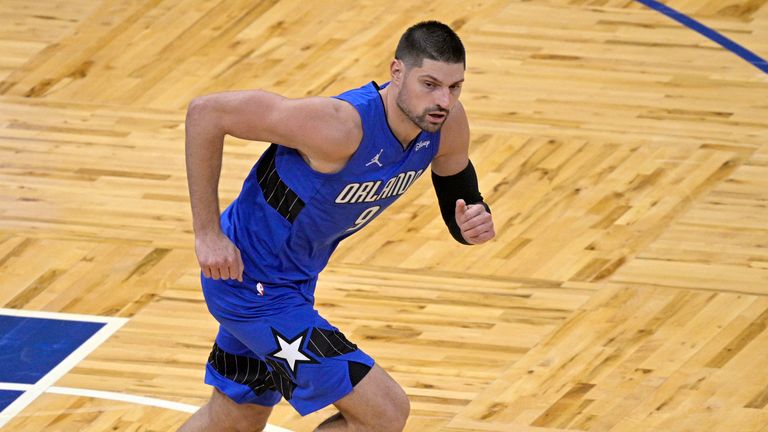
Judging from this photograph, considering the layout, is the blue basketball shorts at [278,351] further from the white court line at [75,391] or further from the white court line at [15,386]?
the white court line at [15,386]

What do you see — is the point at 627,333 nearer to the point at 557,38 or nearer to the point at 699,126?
the point at 699,126

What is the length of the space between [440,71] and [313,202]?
2.08 feet

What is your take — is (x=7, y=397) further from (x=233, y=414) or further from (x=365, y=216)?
(x=365, y=216)

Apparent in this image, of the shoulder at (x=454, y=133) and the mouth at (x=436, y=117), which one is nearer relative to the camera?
the mouth at (x=436, y=117)

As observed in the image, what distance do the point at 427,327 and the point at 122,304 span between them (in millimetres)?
1392

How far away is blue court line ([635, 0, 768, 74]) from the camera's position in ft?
34.6

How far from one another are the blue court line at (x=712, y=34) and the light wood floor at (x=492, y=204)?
2.9 inches

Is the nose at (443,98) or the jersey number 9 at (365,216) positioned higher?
the nose at (443,98)

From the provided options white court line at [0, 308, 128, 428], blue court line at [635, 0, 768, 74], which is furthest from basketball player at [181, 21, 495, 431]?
blue court line at [635, 0, 768, 74]

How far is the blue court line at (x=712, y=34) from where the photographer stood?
10.5 m

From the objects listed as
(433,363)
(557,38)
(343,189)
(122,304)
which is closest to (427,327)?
(433,363)

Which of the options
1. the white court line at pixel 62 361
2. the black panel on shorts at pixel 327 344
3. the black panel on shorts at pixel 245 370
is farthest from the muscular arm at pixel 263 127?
the white court line at pixel 62 361

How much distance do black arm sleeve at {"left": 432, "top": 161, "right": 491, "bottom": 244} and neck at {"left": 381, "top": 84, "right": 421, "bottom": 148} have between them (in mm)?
386

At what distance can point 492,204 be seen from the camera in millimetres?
8812
